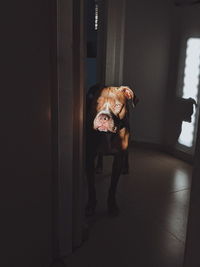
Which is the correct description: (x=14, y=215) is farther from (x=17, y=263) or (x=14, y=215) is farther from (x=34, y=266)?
(x=34, y=266)

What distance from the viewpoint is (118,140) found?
217 centimetres

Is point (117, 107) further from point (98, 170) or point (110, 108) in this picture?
point (98, 170)

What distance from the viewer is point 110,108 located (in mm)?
2016

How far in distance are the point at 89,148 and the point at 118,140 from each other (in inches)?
7.5

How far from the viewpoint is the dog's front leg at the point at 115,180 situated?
2.21 meters

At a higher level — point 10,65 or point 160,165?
point 10,65

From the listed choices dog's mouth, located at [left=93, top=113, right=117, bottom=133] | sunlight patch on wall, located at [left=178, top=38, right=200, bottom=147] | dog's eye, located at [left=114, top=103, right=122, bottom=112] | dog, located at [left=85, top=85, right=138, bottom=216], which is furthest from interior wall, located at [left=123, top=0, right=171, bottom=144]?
dog's mouth, located at [left=93, top=113, right=117, bottom=133]

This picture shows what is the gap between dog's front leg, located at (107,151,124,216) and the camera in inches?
86.8

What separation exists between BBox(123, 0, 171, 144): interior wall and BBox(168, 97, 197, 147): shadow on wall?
0.14 m

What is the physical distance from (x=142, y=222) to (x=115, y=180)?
31 centimetres

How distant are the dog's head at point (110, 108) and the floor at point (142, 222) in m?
0.60

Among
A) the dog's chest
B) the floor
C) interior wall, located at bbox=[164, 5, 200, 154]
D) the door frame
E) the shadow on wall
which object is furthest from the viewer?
the shadow on wall

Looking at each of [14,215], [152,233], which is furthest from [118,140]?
[14,215]

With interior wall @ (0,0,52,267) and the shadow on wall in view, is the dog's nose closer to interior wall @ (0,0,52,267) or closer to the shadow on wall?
interior wall @ (0,0,52,267)
